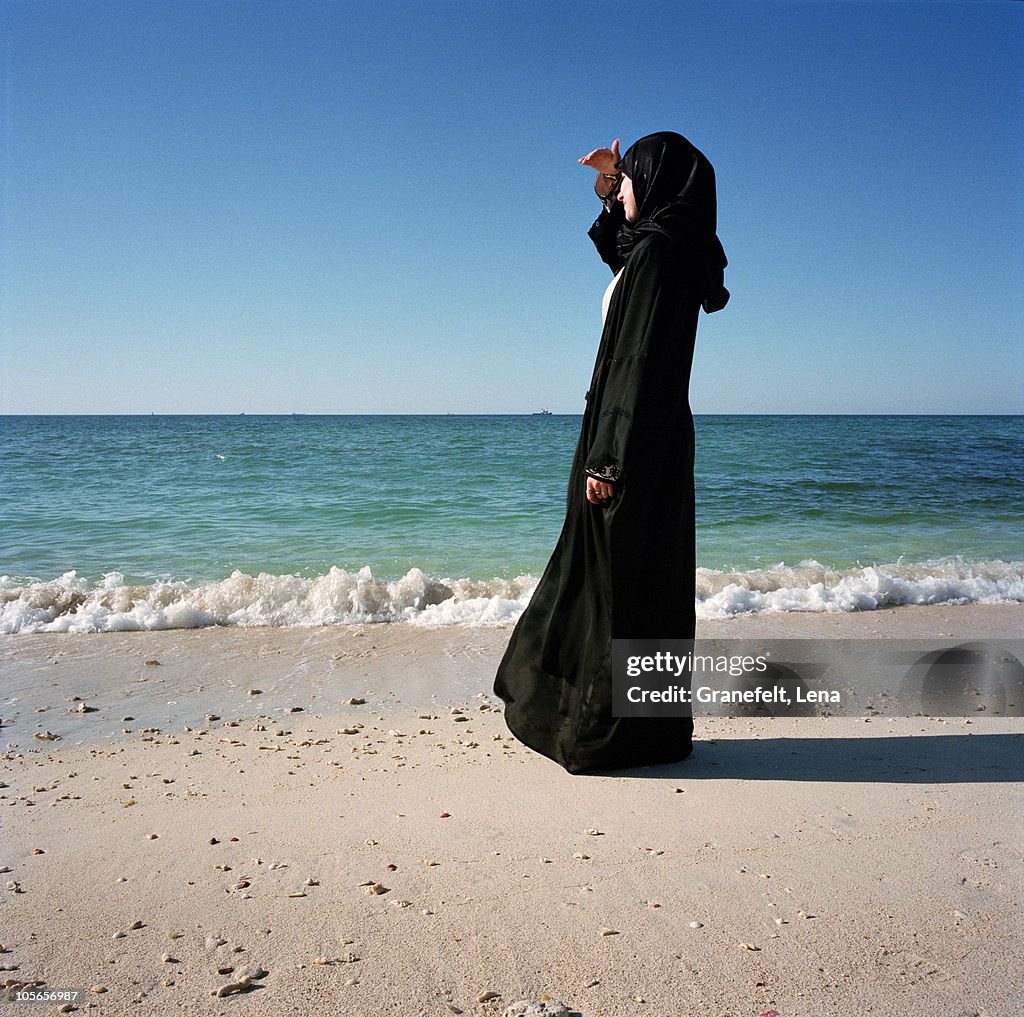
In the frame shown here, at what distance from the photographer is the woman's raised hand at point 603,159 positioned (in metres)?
3.43

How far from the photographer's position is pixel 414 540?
35.3ft

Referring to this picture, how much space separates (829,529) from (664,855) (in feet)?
Answer: 34.0

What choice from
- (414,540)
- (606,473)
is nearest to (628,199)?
(606,473)

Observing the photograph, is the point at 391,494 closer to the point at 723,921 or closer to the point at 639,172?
the point at 639,172

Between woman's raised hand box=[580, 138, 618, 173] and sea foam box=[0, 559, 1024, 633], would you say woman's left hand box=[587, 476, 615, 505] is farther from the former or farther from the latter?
sea foam box=[0, 559, 1024, 633]

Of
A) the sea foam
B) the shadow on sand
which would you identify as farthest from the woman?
the sea foam

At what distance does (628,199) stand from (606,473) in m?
1.09

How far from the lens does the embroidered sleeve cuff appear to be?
9.91 feet

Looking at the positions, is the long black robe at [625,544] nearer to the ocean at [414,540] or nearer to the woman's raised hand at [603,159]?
the woman's raised hand at [603,159]

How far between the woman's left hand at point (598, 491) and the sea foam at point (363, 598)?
370 cm

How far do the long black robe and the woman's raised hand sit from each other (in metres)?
0.56

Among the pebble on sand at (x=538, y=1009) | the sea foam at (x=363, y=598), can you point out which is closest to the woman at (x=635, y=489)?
the pebble on sand at (x=538, y=1009)

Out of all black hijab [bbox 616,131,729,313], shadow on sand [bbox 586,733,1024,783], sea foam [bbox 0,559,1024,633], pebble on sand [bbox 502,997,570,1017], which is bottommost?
sea foam [bbox 0,559,1024,633]

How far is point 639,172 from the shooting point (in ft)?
10.4
